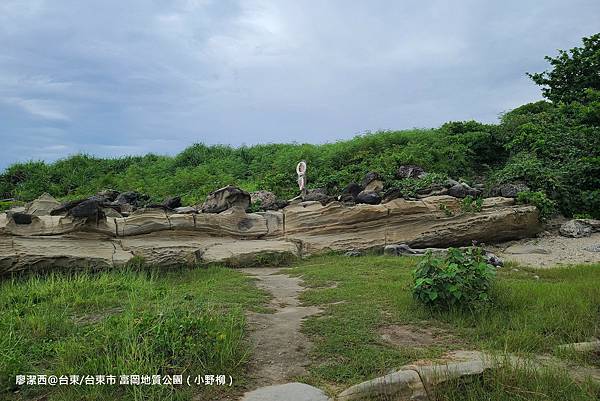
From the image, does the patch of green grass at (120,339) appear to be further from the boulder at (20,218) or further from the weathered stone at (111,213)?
the weathered stone at (111,213)

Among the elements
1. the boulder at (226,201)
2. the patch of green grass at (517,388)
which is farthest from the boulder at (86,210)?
the patch of green grass at (517,388)

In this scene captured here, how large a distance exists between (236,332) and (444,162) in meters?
13.0

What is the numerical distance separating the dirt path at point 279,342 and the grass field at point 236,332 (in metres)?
0.13

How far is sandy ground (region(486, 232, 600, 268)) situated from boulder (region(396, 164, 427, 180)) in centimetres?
350

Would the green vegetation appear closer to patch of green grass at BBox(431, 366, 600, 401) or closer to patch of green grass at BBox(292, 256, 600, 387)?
patch of green grass at BBox(292, 256, 600, 387)

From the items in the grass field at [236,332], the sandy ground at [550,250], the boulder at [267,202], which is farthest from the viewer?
the boulder at [267,202]

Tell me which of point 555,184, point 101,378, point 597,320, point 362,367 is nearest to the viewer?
point 101,378

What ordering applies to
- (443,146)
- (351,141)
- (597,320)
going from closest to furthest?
(597,320)
(443,146)
(351,141)

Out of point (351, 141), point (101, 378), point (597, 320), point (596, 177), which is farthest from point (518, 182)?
point (101, 378)

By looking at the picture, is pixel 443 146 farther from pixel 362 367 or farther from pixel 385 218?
pixel 362 367

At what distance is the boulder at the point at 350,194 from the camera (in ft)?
40.8

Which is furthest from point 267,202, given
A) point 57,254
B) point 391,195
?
point 57,254

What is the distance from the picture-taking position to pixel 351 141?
64.0 feet

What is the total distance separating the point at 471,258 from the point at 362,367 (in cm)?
237
